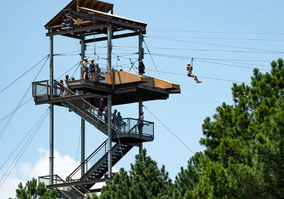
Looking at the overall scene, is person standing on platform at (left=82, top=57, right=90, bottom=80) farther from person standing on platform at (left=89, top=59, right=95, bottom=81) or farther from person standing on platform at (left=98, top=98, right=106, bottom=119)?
person standing on platform at (left=98, top=98, right=106, bottom=119)

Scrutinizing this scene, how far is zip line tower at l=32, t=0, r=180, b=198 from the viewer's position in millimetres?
60500

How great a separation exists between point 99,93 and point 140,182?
9.36m

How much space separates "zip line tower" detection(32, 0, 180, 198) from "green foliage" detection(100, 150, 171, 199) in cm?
576

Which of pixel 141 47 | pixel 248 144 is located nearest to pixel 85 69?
pixel 141 47

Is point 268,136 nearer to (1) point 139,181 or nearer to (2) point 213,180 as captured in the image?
(2) point 213,180

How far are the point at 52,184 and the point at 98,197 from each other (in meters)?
10.1

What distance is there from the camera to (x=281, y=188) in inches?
1725

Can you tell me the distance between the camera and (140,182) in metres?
53.2

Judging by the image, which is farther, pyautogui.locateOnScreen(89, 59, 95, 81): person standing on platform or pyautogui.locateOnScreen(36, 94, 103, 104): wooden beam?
pyautogui.locateOnScreen(36, 94, 103, 104): wooden beam

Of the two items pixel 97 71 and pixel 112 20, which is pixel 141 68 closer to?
pixel 97 71

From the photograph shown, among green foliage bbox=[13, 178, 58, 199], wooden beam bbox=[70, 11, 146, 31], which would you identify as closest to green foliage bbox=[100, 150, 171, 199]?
green foliage bbox=[13, 178, 58, 199]

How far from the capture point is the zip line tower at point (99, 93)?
6050cm

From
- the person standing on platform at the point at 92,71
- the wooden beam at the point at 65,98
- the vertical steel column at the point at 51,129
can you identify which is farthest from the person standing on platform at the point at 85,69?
the vertical steel column at the point at 51,129

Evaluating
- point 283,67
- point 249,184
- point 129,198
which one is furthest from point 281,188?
point 129,198
